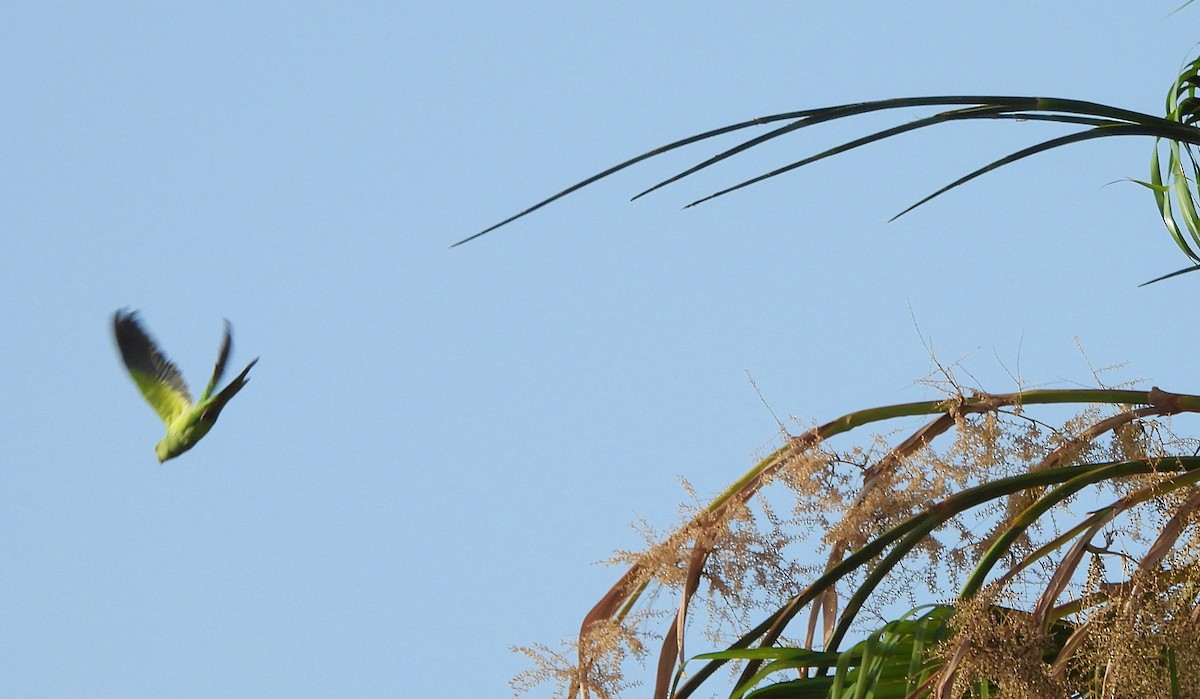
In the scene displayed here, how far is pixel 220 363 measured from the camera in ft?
8.79

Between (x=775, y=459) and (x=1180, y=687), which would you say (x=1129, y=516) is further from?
(x=775, y=459)

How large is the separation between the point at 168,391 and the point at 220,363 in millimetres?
342

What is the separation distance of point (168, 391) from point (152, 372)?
50 mm

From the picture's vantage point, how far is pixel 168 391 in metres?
2.96

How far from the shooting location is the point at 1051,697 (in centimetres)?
155

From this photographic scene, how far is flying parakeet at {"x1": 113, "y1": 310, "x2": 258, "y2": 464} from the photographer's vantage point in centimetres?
283

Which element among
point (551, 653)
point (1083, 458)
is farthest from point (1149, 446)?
point (551, 653)

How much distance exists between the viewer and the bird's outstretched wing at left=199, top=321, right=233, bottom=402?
253cm

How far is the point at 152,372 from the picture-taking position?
2.95 meters

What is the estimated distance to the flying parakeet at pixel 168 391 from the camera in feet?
9.28

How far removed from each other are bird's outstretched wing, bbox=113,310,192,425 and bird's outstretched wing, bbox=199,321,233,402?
0.10m

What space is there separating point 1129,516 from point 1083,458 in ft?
0.30

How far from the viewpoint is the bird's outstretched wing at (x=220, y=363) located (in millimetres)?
2528

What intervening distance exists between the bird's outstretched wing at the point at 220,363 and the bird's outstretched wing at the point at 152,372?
0.10 meters
